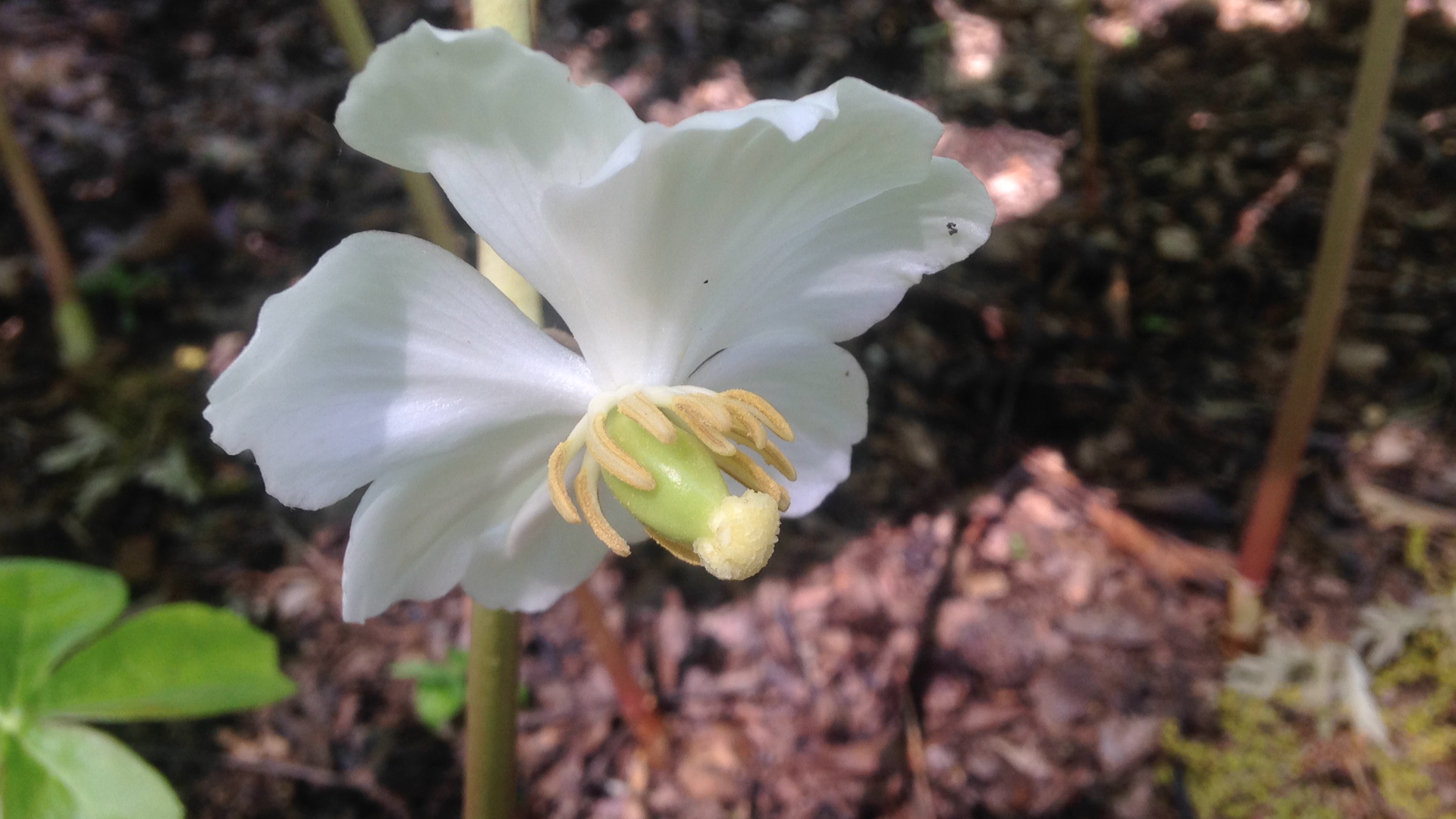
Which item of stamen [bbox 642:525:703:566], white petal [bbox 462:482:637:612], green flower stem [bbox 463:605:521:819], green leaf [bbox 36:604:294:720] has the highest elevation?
stamen [bbox 642:525:703:566]

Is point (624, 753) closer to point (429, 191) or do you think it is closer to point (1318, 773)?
point (429, 191)

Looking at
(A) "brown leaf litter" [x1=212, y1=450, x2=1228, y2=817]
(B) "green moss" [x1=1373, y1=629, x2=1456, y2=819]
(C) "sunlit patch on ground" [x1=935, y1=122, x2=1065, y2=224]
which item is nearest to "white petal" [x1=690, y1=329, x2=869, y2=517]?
(A) "brown leaf litter" [x1=212, y1=450, x2=1228, y2=817]

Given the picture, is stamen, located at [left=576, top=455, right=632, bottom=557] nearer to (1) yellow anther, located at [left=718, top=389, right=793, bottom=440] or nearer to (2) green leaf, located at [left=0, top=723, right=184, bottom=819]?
(1) yellow anther, located at [left=718, top=389, right=793, bottom=440]

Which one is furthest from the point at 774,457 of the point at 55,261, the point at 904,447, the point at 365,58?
the point at 55,261

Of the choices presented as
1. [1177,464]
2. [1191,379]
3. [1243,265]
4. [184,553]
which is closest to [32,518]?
[184,553]

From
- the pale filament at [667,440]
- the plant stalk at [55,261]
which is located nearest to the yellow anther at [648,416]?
the pale filament at [667,440]
